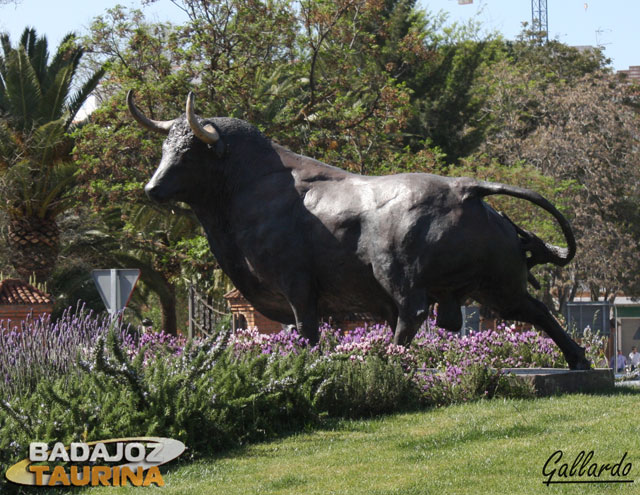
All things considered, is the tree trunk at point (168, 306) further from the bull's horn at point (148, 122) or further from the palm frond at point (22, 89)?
the bull's horn at point (148, 122)

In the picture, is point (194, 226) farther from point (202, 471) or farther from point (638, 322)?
point (638, 322)

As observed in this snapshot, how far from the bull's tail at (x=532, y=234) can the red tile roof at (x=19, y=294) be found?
12.9 metres

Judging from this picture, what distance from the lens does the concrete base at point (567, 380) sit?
947 centimetres

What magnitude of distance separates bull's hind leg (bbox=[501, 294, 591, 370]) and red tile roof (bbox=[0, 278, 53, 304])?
1267cm

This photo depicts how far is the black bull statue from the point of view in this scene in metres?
8.93

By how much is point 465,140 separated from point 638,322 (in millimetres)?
11978

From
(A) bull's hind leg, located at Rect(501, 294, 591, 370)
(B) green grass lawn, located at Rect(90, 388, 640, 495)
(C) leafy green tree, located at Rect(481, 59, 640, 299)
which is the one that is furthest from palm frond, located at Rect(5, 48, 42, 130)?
(B) green grass lawn, located at Rect(90, 388, 640, 495)

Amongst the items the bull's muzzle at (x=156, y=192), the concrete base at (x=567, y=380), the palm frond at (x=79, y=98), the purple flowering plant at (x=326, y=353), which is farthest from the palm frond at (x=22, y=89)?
the concrete base at (x=567, y=380)

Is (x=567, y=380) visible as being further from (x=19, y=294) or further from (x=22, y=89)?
(x=22, y=89)

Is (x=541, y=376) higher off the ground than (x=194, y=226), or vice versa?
(x=194, y=226)

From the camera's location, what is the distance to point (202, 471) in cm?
692

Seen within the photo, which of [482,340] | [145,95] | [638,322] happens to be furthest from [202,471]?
[638,322]

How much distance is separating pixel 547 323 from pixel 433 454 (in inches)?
132

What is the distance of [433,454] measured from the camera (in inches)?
274
